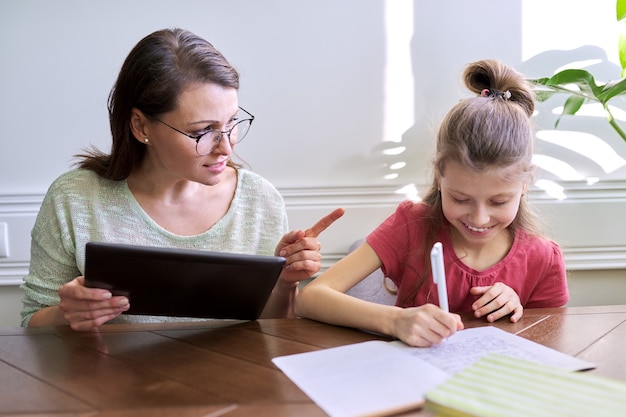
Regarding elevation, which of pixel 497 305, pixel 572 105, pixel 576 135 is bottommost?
pixel 497 305

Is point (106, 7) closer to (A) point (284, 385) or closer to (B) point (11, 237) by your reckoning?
(B) point (11, 237)

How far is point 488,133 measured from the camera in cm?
140

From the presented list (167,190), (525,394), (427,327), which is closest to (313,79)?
(167,190)

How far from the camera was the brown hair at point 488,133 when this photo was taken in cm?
139

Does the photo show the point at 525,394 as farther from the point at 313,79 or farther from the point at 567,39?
the point at 567,39

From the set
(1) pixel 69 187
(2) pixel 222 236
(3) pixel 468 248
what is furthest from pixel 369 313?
(1) pixel 69 187

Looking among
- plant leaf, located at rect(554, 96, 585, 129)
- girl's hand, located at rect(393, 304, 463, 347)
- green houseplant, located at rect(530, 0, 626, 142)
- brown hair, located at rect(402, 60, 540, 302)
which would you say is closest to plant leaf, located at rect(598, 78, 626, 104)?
green houseplant, located at rect(530, 0, 626, 142)

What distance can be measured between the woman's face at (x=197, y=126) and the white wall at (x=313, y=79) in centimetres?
55

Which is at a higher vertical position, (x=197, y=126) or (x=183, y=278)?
(x=197, y=126)

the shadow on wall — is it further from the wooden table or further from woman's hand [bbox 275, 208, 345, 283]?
woman's hand [bbox 275, 208, 345, 283]

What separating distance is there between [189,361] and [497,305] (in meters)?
0.60

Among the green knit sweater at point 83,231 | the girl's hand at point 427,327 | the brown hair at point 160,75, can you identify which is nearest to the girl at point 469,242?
the girl's hand at point 427,327

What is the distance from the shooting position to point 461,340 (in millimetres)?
1177

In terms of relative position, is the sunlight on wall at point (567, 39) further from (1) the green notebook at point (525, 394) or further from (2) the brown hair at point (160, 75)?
(1) the green notebook at point (525, 394)
